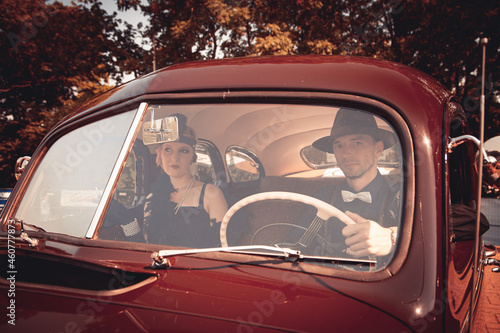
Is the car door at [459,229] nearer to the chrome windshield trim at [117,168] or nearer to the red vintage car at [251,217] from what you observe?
the red vintage car at [251,217]

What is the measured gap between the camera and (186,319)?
1328 mm

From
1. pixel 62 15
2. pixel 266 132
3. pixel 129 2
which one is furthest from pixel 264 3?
pixel 266 132

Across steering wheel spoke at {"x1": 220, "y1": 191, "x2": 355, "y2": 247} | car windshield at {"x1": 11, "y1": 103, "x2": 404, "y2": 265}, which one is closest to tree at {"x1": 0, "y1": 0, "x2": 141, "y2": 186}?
car windshield at {"x1": 11, "y1": 103, "x2": 404, "y2": 265}

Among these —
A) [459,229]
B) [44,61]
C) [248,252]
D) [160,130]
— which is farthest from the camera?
[44,61]

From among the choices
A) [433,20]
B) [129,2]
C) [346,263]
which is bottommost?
[346,263]

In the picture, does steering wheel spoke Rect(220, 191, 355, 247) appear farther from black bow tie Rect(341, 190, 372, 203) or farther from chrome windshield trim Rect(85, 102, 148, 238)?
chrome windshield trim Rect(85, 102, 148, 238)

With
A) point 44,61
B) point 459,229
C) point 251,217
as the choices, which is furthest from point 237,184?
point 44,61

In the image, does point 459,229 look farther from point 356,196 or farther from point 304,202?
point 304,202

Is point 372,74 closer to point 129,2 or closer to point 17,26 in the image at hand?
point 129,2

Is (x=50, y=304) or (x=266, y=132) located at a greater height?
(x=266, y=132)

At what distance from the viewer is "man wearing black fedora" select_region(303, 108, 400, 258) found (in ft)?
4.65

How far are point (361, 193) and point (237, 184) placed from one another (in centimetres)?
57

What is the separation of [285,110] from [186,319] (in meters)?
0.88

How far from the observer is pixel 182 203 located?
1.75m
